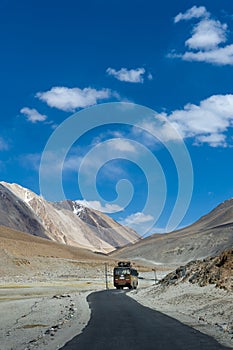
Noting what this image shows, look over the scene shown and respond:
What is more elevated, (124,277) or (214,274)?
(124,277)

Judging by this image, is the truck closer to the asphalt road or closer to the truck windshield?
the truck windshield

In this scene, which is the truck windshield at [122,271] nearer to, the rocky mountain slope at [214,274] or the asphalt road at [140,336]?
the rocky mountain slope at [214,274]

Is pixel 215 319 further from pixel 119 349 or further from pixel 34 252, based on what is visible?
pixel 34 252

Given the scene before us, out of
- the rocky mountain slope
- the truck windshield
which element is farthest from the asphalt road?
the truck windshield

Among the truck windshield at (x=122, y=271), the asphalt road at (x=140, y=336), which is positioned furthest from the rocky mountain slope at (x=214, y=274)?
the truck windshield at (x=122, y=271)

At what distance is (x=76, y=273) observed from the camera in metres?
158

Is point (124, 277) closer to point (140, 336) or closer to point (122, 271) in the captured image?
point (122, 271)

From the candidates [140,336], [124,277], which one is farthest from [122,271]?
[140,336]

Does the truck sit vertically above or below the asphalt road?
above

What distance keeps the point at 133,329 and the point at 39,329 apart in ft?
16.3

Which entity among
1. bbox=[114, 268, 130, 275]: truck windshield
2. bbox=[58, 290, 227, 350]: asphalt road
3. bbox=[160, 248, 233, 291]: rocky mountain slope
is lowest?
bbox=[58, 290, 227, 350]: asphalt road

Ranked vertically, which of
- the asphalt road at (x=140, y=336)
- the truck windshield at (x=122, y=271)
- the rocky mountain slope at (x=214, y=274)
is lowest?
the asphalt road at (x=140, y=336)

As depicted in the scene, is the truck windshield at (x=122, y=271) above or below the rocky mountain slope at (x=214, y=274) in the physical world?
above

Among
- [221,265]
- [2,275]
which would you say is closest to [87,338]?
[221,265]
